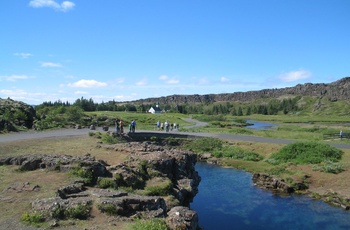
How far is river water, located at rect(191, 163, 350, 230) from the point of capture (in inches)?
970

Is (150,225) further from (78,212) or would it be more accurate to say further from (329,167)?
(329,167)

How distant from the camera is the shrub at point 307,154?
41500 millimetres

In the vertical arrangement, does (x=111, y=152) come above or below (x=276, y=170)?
above

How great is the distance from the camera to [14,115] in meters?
54.3

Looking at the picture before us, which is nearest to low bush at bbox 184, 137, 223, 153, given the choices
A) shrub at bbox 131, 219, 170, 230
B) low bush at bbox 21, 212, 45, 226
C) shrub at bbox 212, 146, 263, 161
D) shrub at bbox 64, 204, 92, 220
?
shrub at bbox 212, 146, 263, 161

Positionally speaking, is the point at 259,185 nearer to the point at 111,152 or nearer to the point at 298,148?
the point at 298,148

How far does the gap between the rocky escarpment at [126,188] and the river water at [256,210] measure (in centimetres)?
264

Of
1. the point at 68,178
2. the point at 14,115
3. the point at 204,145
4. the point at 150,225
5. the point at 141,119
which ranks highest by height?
the point at 14,115

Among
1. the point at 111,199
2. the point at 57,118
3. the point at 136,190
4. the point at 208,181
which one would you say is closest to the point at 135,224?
the point at 111,199

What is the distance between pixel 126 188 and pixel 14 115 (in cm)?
4162

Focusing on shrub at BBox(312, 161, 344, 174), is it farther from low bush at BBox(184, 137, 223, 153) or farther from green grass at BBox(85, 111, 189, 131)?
green grass at BBox(85, 111, 189, 131)

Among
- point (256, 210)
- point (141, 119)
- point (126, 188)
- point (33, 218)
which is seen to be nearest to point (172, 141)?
point (256, 210)

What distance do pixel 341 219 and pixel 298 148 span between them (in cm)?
2000

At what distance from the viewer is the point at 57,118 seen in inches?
2522
